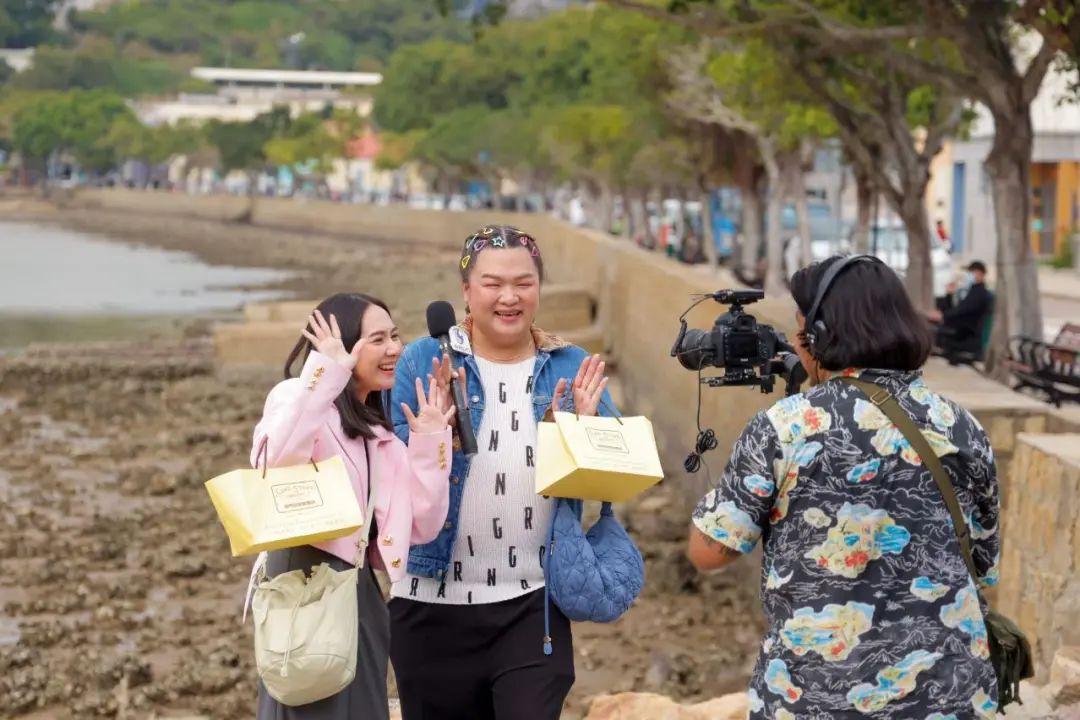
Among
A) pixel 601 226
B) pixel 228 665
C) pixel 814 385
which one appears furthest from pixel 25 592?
pixel 601 226

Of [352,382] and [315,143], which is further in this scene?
[315,143]

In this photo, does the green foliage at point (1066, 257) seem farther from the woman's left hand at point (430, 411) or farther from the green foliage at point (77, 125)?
the green foliage at point (77, 125)

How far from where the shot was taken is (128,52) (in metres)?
196

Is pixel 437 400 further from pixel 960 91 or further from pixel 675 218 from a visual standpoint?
pixel 675 218

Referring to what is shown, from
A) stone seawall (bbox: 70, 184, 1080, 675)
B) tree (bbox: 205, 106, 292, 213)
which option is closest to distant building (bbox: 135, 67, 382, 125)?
tree (bbox: 205, 106, 292, 213)

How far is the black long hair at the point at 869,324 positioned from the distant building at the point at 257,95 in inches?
5059

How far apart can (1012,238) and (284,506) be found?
12.3m

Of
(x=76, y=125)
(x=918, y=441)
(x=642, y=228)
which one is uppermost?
(x=76, y=125)

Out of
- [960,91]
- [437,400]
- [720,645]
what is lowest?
[720,645]

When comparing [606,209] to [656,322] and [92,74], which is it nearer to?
[656,322]

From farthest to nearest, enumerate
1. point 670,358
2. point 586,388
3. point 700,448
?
point 670,358 < point 586,388 < point 700,448

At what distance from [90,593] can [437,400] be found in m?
8.26

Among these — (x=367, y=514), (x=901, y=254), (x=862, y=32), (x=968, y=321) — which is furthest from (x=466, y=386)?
(x=901, y=254)

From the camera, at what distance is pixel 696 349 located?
3936 mm
